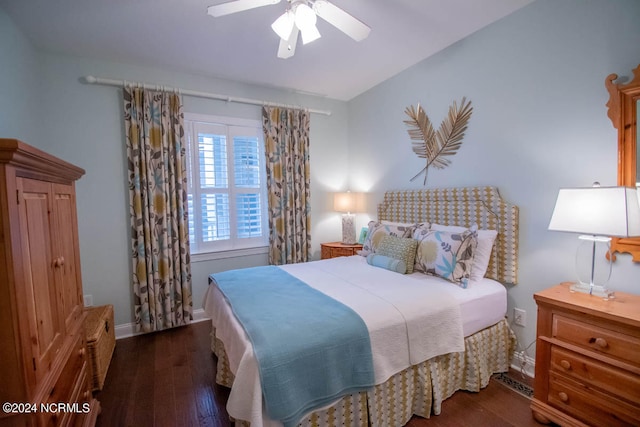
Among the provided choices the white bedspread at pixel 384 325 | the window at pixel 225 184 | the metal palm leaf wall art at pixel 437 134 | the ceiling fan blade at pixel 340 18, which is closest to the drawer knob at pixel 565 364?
the white bedspread at pixel 384 325

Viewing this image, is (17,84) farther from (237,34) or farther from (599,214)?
(599,214)

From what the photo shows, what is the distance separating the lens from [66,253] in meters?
Answer: 1.38

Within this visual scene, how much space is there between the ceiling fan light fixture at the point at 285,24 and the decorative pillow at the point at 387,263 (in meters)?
1.82

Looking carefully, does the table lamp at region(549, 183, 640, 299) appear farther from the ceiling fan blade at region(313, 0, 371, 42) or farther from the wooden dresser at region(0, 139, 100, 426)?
the wooden dresser at region(0, 139, 100, 426)

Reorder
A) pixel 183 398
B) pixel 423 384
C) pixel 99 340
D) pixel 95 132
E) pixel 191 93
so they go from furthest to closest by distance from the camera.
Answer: pixel 191 93 → pixel 95 132 → pixel 99 340 → pixel 183 398 → pixel 423 384

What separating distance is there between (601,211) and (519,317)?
106cm

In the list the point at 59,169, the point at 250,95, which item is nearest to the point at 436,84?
the point at 250,95

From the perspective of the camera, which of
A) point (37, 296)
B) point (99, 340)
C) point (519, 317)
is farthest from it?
point (519, 317)

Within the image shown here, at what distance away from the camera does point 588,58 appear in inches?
68.4

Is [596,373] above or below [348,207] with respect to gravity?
below

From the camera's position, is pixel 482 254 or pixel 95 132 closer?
pixel 482 254

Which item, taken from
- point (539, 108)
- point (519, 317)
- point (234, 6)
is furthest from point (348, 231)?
point (234, 6)

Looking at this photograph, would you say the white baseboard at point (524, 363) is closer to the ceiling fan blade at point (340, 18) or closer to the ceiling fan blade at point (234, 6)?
the ceiling fan blade at point (340, 18)

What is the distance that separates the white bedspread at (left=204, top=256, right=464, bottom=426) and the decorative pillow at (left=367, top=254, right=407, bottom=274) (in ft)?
0.38
